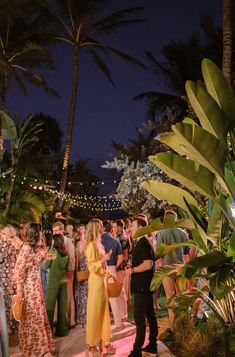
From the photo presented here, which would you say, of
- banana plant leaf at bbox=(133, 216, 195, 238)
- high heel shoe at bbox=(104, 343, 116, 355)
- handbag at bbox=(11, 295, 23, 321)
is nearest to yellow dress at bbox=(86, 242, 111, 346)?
high heel shoe at bbox=(104, 343, 116, 355)

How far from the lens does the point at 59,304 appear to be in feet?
27.9

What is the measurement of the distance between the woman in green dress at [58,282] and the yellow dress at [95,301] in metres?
1.45

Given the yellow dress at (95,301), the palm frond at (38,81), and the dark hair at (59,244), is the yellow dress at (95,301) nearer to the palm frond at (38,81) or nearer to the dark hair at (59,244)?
the dark hair at (59,244)

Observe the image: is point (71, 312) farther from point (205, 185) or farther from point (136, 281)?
point (205, 185)

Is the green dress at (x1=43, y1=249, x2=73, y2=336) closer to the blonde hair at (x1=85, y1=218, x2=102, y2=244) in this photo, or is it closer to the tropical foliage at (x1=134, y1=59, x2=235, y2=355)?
the blonde hair at (x1=85, y1=218, x2=102, y2=244)

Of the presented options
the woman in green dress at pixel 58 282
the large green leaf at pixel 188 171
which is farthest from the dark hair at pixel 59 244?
the large green leaf at pixel 188 171

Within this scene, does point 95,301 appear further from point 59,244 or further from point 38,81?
point 38,81

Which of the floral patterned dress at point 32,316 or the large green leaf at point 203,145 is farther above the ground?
the large green leaf at point 203,145

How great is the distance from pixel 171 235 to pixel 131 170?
11.3 m

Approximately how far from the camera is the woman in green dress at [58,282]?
8.40 m

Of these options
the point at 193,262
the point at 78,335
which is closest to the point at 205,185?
the point at 193,262

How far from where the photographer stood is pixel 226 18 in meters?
11.0

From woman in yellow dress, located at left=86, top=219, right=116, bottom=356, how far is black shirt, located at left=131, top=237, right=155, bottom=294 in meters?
0.55

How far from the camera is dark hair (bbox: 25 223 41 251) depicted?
6660 mm
